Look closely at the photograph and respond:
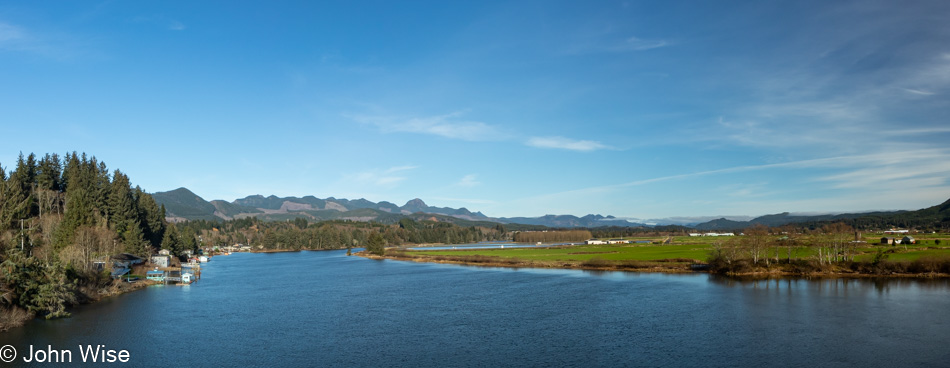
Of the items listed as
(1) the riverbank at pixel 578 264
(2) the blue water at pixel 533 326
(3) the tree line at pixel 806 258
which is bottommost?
(1) the riverbank at pixel 578 264

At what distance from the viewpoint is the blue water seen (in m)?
28.5

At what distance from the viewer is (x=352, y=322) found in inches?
1564

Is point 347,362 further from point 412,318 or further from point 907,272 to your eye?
point 907,272

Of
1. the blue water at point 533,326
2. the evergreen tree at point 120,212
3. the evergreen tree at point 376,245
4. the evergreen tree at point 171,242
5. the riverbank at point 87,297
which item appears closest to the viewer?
the blue water at point 533,326

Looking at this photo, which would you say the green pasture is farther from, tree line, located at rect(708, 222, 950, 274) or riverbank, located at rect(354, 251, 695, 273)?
tree line, located at rect(708, 222, 950, 274)

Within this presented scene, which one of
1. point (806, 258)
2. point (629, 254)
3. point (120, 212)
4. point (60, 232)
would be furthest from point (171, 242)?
point (806, 258)

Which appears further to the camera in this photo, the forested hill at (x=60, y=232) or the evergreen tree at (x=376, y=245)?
the evergreen tree at (x=376, y=245)

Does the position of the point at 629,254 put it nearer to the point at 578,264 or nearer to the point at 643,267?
the point at 578,264

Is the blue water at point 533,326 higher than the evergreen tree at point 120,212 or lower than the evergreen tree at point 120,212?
lower

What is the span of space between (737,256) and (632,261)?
60.1 ft

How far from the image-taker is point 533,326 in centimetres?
3716

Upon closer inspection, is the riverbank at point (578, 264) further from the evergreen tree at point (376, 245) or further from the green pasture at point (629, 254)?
the evergreen tree at point (376, 245)

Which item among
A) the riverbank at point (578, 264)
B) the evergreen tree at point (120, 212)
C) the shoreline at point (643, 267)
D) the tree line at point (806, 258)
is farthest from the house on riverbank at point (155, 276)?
the tree line at point (806, 258)

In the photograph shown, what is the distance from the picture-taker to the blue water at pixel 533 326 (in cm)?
2845
